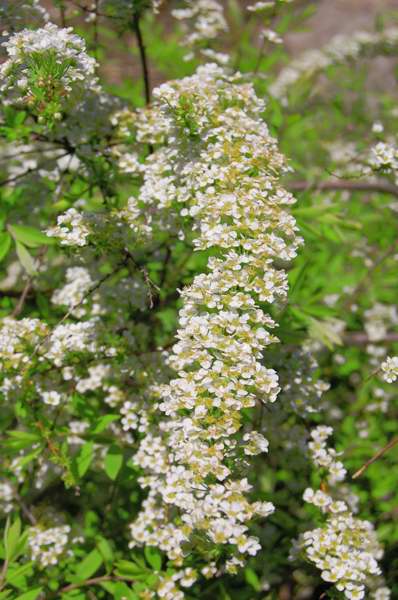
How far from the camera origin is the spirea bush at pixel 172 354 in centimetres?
227

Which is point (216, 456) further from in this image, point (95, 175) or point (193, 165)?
point (95, 175)

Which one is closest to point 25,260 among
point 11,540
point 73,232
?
point 73,232

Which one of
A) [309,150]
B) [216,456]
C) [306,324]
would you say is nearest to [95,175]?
[306,324]

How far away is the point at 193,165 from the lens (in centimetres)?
266

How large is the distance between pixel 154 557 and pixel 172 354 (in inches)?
37.6

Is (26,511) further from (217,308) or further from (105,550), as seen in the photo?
(217,308)

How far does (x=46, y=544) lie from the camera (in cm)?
304

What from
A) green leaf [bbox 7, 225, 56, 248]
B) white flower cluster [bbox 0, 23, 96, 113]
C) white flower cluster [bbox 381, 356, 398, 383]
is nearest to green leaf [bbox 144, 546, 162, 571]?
white flower cluster [bbox 381, 356, 398, 383]

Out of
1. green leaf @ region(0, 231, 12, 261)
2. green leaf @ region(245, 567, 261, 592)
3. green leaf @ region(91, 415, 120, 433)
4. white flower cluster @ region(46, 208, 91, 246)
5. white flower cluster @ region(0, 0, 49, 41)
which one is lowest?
green leaf @ region(245, 567, 261, 592)

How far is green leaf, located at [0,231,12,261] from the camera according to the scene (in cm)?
308

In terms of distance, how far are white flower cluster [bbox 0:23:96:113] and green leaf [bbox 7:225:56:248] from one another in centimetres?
80

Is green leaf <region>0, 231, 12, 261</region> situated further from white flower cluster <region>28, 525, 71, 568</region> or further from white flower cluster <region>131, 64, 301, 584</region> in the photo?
white flower cluster <region>28, 525, 71, 568</region>

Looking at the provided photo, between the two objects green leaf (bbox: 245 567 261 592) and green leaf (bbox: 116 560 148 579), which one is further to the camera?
green leaf (bbox: 245 567 261 592)

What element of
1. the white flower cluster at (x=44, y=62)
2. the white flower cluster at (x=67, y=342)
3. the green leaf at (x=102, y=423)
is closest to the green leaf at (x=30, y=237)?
the white flower cluster at (x=67, y=342)
